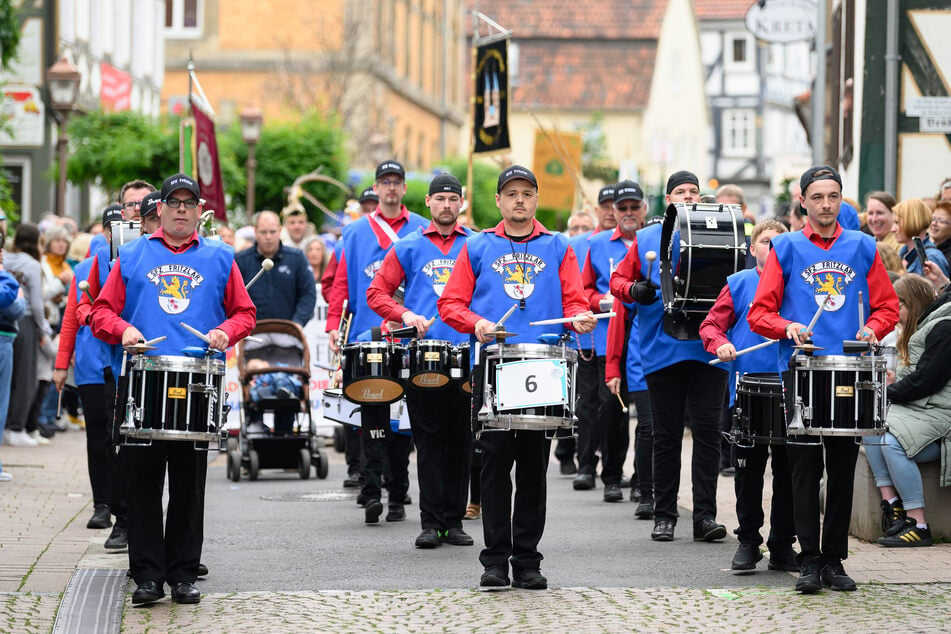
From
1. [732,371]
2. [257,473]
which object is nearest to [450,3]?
[257,473]

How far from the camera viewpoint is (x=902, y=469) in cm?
1040

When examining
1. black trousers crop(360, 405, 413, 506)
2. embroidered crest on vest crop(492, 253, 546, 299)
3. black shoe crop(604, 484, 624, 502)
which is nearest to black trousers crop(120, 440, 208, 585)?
embroidered crest on vest crop(492, 253, 546, 299)

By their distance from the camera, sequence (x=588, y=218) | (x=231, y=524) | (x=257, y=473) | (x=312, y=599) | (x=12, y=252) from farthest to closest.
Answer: (x=588, y=218)
(x=12, y=252)
(x=257, y=473)
(x=231, y=524)
(x=312, y=599)

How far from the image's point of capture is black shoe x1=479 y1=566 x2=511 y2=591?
28.8ft

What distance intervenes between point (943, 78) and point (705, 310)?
10383mm

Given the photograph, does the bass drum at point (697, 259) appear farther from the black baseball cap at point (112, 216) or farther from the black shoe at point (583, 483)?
the black shoe at point (583, 483)

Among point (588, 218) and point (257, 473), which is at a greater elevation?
point (588, 218)

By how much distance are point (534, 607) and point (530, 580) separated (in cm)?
50

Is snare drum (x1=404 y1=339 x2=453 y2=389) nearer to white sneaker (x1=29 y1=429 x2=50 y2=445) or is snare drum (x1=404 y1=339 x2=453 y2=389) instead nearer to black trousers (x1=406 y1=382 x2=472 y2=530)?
black trousers (x1=406 y1=382 x2=472 y2=530)

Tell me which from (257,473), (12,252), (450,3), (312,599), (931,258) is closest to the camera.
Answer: (312,599)

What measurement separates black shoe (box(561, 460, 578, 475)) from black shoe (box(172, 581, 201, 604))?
711cm

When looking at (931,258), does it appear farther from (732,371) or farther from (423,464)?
(423,464)

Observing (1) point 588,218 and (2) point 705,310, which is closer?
(2) point 705,310

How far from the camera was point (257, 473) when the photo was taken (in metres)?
14.9
